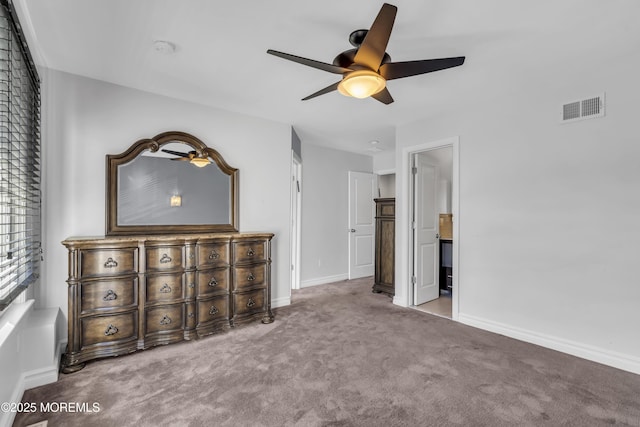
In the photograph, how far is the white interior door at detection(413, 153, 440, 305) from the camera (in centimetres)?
407

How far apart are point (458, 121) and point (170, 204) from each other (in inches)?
131

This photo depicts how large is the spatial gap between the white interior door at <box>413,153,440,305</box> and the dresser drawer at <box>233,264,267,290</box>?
2.05 metres

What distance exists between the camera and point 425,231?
4199 mm

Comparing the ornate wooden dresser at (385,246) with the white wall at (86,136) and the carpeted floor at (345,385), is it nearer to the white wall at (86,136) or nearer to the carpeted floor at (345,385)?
the carpeted floor at (345,385)

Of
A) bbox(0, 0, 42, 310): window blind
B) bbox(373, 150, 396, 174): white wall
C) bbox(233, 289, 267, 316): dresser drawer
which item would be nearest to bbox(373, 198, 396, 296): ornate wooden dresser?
bbox(373, 150, 396, 174): white wall

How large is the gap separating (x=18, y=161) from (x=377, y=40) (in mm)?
2388

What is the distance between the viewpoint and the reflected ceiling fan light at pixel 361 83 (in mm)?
1697

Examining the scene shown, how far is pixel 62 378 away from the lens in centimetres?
221

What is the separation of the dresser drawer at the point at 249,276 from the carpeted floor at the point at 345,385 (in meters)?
0.50

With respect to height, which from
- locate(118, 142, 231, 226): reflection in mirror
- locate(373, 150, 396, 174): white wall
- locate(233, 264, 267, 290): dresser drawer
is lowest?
locate(233, 264, 267, 290): dresser drawer

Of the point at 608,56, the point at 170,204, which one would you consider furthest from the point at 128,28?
the point at 608,56

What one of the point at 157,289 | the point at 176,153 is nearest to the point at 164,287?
the point at 157,289

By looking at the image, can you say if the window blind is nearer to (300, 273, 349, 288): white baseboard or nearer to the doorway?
the doorway

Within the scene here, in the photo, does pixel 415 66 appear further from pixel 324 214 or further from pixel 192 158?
pixel 324 214
